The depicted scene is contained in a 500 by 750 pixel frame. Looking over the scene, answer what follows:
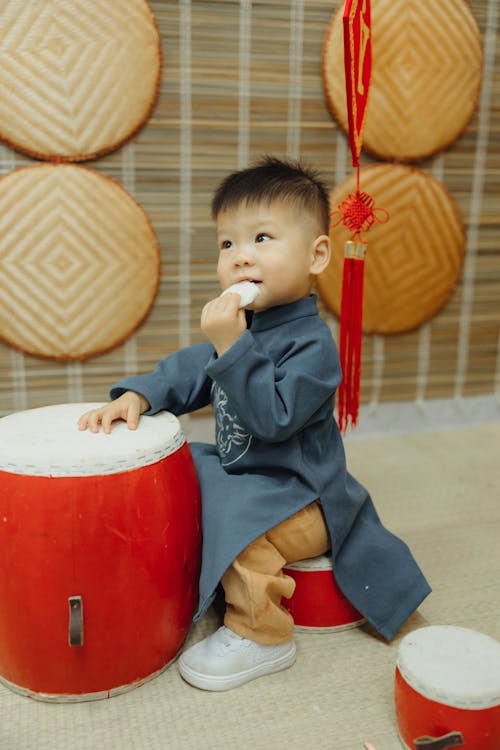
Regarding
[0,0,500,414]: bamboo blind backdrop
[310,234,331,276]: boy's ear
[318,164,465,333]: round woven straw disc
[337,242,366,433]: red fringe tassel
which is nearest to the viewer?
[310,234,331,276]: boy's ear

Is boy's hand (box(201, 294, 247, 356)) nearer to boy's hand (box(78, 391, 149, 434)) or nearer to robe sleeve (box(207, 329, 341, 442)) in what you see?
robe sleeve (box(207, 329, 341, 442))

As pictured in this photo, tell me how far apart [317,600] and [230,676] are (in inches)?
7.2

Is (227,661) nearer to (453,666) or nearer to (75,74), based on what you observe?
(453,666)

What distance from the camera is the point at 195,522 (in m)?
0.98

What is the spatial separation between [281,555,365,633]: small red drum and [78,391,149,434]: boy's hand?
320 millimetres

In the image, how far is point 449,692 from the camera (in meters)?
0.78

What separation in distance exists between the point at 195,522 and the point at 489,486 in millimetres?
869

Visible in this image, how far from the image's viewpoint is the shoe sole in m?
0.95

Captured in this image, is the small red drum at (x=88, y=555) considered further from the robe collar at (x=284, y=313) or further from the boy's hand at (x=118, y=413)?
the robe collar at (x=284, y=313)

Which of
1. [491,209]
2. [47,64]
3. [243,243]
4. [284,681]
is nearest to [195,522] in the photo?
[284,681]

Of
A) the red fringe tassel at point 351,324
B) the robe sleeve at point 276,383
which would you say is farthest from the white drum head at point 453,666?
the red fringe tassel at point 351,324

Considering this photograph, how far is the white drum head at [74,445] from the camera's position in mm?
850

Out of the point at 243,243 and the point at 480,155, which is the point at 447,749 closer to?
the point at 243,243

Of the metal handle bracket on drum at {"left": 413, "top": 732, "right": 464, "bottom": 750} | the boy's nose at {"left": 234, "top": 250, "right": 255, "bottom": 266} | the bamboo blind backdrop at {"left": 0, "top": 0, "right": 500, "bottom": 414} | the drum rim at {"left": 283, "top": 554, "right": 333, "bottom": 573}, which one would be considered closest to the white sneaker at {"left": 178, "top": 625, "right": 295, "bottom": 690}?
the drum rim at {"left": 283, "top": 554, "right": 333, "bottom": 573}
